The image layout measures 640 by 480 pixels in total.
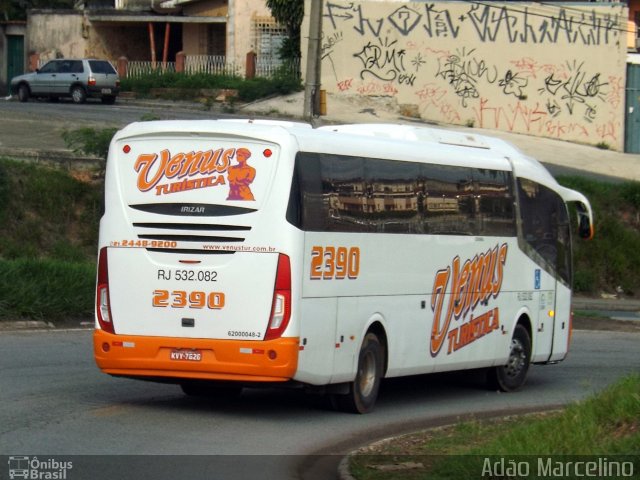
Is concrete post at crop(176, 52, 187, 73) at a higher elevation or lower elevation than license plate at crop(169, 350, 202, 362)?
higher

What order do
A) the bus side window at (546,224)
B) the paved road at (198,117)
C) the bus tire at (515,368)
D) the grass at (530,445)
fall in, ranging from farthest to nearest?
the paved road at (198,117) < the bus side window at (546,224) < the bus tire at (515,368) < the grass at (530,445)

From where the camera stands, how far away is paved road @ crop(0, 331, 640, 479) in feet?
31.1

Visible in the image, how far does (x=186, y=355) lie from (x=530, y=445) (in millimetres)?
3849

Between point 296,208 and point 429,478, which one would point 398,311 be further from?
point 429,478

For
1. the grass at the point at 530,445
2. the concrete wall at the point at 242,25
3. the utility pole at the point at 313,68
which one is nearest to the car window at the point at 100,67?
the concrete wall at the point at 242,25

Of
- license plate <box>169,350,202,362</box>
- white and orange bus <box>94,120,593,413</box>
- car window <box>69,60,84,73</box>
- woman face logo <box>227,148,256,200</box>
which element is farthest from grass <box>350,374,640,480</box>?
car window <box>69,60,84,73</box>

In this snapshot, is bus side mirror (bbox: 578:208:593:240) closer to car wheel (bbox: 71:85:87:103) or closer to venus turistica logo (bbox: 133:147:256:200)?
venus turistica logo (bbox: 133:147:256:200)

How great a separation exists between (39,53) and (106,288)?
43554 millimetres

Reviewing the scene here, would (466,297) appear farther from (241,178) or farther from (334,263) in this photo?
(241,178)

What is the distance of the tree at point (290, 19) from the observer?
155ft

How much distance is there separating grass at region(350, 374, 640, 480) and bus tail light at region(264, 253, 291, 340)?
1470mm

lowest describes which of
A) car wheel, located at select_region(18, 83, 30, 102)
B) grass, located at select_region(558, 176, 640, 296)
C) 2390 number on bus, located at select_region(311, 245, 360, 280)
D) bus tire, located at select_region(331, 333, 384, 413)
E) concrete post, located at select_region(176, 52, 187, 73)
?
grass, located at select_region(558, 176, 640, 296)

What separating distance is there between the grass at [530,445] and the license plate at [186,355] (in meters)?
1.94

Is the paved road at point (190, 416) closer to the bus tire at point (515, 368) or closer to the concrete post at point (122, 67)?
the bus tire at point (515, 368)
